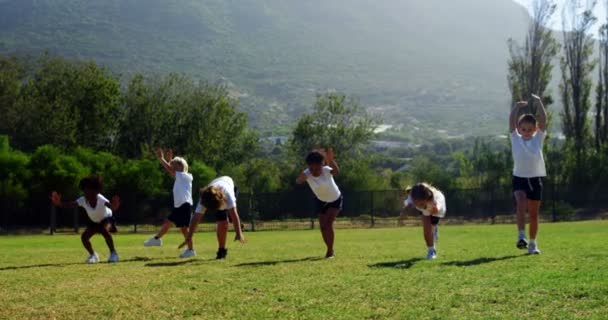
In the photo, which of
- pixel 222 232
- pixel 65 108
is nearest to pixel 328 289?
pixel 222 232

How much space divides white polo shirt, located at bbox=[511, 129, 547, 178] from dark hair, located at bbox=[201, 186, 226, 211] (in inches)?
165

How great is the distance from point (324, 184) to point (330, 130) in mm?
52971

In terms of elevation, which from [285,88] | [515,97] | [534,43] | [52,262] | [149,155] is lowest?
[52,262]

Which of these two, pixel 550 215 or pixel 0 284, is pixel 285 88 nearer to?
pixel 550 215

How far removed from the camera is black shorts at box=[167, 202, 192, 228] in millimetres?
14211

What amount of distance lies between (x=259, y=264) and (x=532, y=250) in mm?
3651

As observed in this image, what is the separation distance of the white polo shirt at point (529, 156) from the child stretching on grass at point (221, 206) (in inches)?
158

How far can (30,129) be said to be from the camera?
55469mm

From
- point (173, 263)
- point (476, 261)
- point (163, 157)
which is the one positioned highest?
point (163, 157)

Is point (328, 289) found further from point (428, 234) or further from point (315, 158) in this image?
point (315, 158)

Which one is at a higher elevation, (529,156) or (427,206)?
(529,156)

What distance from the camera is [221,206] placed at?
1180cm

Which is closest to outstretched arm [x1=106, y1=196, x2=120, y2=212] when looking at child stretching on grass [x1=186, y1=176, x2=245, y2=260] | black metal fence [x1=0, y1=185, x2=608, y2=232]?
child stretching on grass [x1=186, y1=176, x2=245, y2=260]

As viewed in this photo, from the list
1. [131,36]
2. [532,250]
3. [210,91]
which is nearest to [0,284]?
[532,250]
